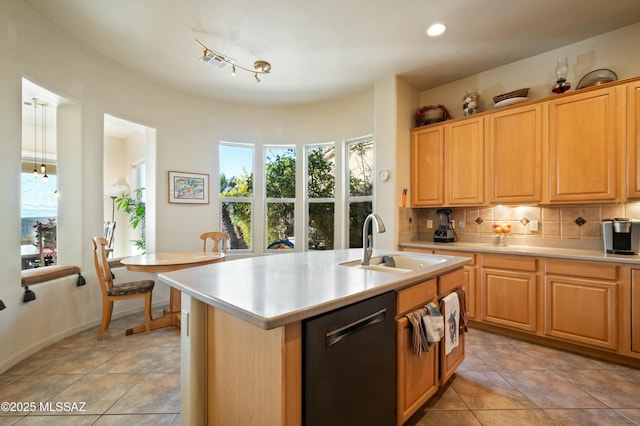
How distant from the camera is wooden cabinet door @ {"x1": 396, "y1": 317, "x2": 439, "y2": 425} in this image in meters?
1.44

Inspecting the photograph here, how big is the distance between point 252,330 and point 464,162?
3.16 metres

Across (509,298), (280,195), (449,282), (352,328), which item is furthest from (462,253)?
(280,195)

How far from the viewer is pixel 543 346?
268 cm

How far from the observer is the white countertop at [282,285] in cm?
99

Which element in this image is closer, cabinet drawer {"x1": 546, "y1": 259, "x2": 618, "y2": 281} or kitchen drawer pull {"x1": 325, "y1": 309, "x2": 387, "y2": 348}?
kitchen drawer pull {"x1": 325, "y1": 309, "x2": 387, "y2": 348}

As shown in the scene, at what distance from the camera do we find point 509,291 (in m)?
2.79

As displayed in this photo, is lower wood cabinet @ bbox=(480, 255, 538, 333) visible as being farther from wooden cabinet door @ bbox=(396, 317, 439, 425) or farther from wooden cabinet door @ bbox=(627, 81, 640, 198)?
wooden cabinet door @ bbox=(396, 317, 439, 425)

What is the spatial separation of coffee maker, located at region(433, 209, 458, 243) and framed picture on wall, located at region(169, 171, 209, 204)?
332cm

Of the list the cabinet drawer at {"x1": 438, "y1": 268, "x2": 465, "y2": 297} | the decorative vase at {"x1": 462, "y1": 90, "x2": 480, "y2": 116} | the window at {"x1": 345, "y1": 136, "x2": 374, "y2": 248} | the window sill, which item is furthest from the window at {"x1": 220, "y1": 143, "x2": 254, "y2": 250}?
the cabinet drawer at {"x1": 438, "y1": 268, "x2": 465, "y2": 297}

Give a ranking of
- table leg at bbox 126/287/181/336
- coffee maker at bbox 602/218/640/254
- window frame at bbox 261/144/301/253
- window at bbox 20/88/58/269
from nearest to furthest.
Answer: coffee maker at bbox 602/218/640/254, table leg at bbox 126/287/181/336, window at bbox 20/88/58/269, window frame at bbox 261/144/301/253

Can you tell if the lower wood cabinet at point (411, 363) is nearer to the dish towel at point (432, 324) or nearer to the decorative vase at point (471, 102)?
the dish towel at point (432, 324)

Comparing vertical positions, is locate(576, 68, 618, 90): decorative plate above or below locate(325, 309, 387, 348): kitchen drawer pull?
above

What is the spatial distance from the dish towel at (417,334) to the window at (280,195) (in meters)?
3.33

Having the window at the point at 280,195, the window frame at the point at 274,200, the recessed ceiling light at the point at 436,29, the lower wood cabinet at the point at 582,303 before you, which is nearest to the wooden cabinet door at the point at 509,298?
the lower wood cabinet at the point at 582,303
